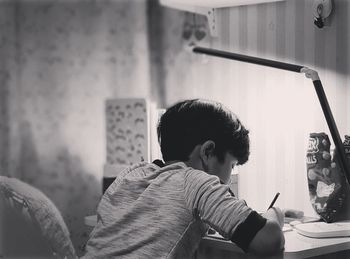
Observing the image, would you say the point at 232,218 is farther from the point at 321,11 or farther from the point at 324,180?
the point at 321,11

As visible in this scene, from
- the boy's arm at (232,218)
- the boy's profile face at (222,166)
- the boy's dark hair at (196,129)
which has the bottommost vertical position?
the boy's arm at (232,218)

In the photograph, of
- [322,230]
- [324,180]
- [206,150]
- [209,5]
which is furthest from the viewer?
[209,5]

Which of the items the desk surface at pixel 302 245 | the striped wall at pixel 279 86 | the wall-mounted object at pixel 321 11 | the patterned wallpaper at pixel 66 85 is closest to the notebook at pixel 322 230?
the desk surface at pixel 302 245

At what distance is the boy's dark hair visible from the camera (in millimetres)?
1241

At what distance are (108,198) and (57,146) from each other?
125 centimetres

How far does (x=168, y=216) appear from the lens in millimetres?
1106

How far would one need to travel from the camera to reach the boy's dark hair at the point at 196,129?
4.07ft

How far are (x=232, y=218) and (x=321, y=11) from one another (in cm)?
94

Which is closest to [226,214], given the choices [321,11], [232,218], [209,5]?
[232,218]

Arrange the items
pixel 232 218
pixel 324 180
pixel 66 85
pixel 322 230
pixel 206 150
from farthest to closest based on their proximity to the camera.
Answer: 1. pixel 66 85
2. pixel 324 180
3. pixel 322 230
4. pixel 206 150
5. pixel 232 218

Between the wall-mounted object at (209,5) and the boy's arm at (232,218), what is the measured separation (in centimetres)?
101

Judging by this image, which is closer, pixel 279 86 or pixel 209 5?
pixel 279 86

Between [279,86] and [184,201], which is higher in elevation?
[279,86]

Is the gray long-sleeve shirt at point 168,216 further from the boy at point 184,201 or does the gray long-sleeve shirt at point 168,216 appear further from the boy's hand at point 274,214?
the boy's hand at point 274,214
